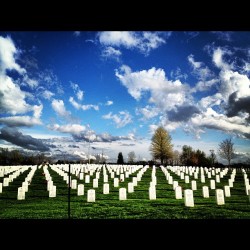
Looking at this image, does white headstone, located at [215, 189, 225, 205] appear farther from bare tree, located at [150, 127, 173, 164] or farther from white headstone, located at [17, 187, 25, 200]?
bare tree, located at [150, 127, 173, 164]

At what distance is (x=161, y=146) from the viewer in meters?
62.2

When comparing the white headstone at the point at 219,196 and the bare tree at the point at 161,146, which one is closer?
the white headstone at the point at 219,196

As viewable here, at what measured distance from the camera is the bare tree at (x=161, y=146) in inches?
2430

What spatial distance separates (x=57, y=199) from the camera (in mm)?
12742

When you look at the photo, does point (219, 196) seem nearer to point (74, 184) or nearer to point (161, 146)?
point (74, 184)

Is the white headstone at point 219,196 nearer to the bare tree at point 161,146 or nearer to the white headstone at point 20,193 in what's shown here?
the white headstone at point 20,193

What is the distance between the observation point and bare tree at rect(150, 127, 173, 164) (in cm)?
6172

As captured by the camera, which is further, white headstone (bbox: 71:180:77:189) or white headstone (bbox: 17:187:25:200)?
white headstone (bbox: 71:180:77:189)

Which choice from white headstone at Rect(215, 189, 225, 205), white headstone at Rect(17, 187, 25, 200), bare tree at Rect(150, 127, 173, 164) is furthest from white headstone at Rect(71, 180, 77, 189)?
bare tree at Rect(150, 127, 173, 164)

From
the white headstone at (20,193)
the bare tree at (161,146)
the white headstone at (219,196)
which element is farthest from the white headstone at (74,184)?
the bare tree at (161,146)

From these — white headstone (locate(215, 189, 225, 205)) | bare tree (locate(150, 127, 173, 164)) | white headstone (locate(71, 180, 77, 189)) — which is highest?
bare tree (locate(150, 127, 173, 164))

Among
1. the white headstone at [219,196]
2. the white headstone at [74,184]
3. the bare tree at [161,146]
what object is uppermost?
the bare tree at [161,146]

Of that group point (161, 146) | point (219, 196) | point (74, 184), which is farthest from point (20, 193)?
point (161, 146)

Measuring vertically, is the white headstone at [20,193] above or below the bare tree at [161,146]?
below
